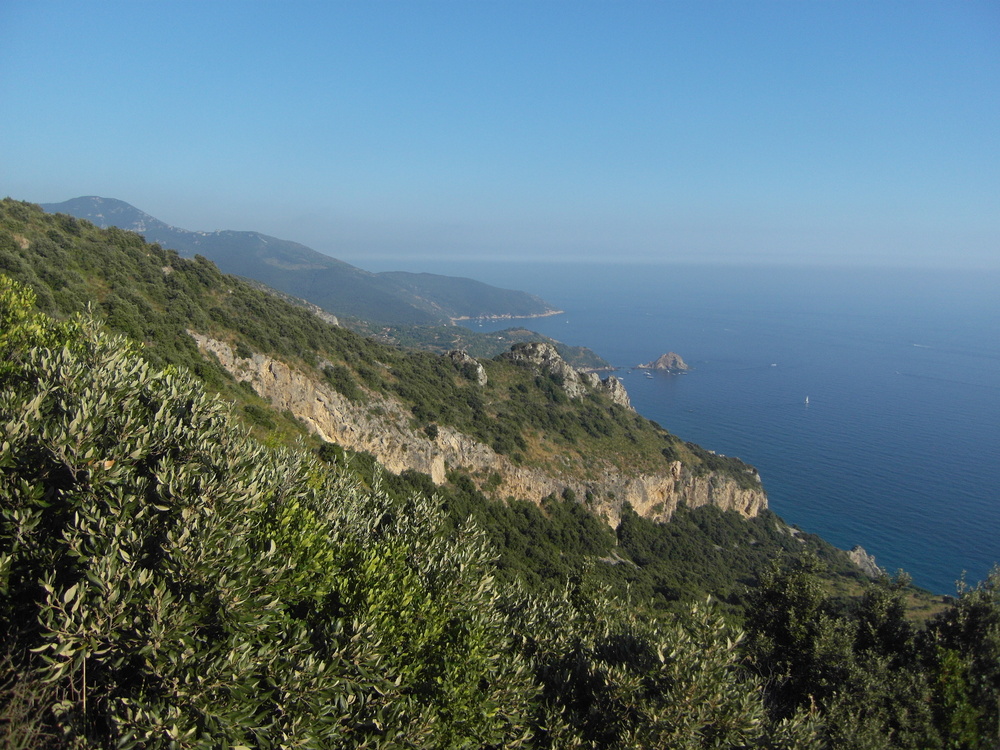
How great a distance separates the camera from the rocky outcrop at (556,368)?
2174 inches

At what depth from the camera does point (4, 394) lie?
19.6 ft

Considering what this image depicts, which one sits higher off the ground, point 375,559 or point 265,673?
point 375,559

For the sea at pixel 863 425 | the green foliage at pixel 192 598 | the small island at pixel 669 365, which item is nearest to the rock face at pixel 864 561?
the sea at pixel 863 425

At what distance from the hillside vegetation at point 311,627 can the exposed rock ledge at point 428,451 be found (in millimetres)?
19275

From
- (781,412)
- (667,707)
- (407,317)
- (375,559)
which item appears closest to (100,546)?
(375,559)

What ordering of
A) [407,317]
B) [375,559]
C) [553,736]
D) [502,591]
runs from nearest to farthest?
[375,559]
[553,736]
[502,591]
[407,317]

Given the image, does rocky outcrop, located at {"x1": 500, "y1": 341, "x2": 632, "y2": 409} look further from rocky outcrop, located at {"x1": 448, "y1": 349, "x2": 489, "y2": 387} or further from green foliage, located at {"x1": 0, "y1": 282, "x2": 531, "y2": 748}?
green foliage, located at {"x1": 0, "y1": 282, "x2": 531, "y2": 748}

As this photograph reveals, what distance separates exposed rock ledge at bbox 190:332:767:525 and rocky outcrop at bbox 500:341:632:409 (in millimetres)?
11861

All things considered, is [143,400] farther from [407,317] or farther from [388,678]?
[407,317]

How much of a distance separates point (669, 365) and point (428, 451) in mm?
116849

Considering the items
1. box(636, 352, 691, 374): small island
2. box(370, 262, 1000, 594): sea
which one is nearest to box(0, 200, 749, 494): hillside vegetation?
box(370, 262, 1000, 594): sea

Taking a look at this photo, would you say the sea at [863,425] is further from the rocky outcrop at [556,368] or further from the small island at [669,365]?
the rocky outcrop at [556,368]

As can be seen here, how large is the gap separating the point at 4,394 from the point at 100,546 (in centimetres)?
236

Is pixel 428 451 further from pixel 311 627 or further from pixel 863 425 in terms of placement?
pixel 863 425
